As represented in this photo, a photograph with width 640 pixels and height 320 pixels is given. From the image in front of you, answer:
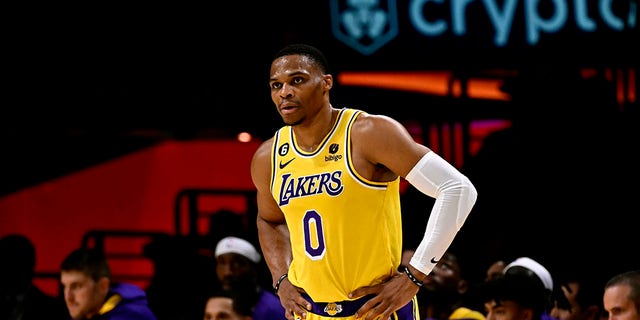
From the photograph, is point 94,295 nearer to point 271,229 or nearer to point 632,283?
point 271,229

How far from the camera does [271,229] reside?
19.1ft

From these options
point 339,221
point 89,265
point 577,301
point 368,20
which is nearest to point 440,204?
point 339,221

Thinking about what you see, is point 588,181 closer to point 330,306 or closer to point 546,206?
point 546,206

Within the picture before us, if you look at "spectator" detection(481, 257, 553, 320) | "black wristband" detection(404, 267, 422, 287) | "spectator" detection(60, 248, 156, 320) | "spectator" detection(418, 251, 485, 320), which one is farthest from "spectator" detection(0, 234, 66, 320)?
"black wristband" detection(404, 267, 422, 287)

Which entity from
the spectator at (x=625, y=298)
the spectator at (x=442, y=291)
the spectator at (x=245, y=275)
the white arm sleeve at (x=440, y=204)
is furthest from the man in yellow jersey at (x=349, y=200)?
the spectator at (x=442, y=291)

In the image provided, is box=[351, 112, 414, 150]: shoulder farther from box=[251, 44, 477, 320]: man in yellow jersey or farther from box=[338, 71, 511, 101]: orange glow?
box=[338, 71, 511, 101]: orange glow

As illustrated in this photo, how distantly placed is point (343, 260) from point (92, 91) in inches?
328

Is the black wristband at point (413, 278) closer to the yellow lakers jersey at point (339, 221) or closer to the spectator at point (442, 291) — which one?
the yellow lakers jersey at point (339, 221)

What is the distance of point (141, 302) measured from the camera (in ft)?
27.3

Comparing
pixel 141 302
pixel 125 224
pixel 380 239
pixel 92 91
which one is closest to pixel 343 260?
pixel 380 239

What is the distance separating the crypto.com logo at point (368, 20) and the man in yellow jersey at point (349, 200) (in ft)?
18.5

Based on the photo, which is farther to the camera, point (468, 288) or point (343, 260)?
point (468, 288)

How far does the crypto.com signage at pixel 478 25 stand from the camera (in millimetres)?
10953

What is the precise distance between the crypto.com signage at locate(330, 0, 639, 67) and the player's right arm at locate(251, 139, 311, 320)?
5373 millimetres
